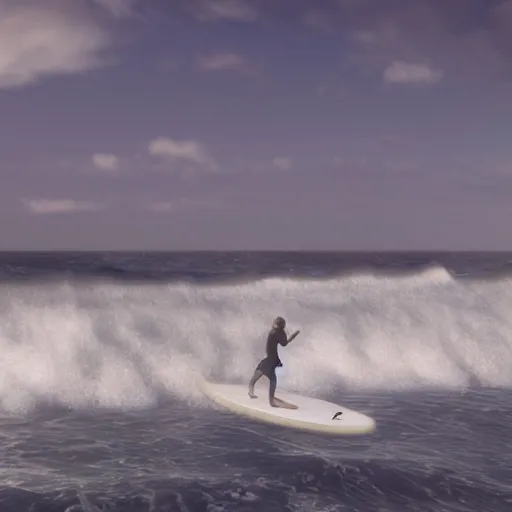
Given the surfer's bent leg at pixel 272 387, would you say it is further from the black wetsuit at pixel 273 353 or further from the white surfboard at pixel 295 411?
the white surfboard at pixel 295 411

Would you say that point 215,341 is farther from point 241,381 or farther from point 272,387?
point 272,387

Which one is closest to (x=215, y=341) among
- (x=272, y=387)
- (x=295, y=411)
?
(x=272, y=387)

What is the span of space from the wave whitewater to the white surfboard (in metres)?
1.28

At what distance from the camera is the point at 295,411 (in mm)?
14383

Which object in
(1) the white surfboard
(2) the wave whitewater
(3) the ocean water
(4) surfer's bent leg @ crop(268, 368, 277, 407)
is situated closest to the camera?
(3) the ocean water

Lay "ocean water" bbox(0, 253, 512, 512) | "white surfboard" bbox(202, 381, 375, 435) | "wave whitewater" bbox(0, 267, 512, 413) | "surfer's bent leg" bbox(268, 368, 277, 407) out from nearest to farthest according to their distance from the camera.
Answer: "ocean water" bbox(0, 253, 512, 512) < "white surfboard" bbox(202, 381, 375, 435) < "surfer's bent leg" bbox(268, 368, 277, 407) < "wave whitewater" bbox(0, 267, 512, 413)

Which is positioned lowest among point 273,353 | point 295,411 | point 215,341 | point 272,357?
point 295,411

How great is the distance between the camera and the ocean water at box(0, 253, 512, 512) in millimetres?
10172

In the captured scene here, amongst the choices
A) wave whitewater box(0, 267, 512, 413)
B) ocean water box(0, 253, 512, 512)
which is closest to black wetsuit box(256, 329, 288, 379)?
ocean water box(0, 253, 512, 512)

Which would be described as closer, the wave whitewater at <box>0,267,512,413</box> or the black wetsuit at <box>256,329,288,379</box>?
the black wetsuit at <box>256,329,288,379</box>

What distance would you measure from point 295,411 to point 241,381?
505cm

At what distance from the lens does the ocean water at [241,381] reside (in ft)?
33.4

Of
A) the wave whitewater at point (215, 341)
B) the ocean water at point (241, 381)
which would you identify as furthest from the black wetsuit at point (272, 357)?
the wave whitewater at point (215, 341)

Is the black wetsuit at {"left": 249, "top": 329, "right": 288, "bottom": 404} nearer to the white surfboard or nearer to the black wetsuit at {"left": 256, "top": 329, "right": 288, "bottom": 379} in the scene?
the black wetsuit at {"left": 256, "top": 329, "right": 288, "bottom": 379}
